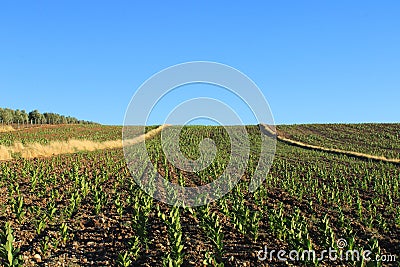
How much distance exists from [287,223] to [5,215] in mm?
7715

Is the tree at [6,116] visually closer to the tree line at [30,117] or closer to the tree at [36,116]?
the tree line at [30,117]

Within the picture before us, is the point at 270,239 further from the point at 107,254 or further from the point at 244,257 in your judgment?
the point at 107,254

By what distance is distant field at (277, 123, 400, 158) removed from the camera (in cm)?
4081

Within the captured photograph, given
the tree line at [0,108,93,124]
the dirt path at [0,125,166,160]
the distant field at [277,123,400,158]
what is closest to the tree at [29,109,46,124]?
the tree line at [0,108,93,124]

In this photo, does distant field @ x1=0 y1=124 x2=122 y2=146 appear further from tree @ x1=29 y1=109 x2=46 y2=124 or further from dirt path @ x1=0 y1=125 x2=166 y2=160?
tree @ x1=29 y1=109 x2=46 y2=124

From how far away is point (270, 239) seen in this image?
30.3ft

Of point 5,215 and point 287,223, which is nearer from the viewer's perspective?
point 287,223

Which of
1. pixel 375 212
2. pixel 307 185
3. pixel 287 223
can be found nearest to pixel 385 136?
pixel 307 185

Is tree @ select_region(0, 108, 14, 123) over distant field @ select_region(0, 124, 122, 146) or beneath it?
over

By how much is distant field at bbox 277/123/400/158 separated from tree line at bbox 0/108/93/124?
52.1m

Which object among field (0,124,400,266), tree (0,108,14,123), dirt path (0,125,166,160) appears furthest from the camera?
tree (0,108,14,123)

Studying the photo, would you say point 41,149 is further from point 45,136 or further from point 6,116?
point 6,116

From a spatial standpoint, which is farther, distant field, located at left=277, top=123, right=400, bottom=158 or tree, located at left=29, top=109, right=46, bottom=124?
tree, located at left=29, top=109, right=46, bottom=124

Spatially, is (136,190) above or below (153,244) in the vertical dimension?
above
